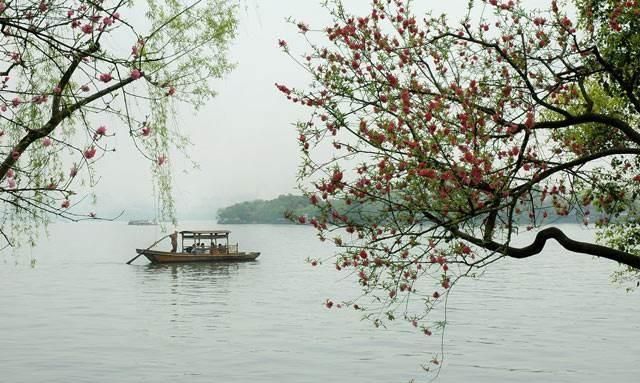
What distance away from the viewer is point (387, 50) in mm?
10203

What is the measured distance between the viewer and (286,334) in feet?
105

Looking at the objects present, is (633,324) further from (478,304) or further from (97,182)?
(97,182)

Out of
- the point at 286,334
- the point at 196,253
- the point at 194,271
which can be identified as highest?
the point at 196,253

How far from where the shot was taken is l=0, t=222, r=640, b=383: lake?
24047 mm

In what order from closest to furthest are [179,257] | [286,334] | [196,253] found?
[286,334] < [179,257] < [196,253]

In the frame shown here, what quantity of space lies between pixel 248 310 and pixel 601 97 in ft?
89.8

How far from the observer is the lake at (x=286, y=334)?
24.0 metres

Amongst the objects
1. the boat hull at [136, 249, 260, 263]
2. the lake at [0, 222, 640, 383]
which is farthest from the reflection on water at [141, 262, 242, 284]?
the lake at [0, 222, 640, 383]

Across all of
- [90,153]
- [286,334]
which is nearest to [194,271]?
[286,334]

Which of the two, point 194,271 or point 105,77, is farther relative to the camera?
point 194,271

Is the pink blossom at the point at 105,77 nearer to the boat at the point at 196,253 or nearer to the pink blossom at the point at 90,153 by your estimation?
the pink blossom at the point at 90,153

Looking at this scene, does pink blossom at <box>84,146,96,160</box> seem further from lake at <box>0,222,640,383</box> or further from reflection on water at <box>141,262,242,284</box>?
reflection on water at <box>141,262,242,284</box>

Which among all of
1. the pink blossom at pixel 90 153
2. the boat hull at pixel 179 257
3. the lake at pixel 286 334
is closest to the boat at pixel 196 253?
the boat hull at pixel 179 257

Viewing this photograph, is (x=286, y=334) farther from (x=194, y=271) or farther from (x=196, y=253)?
(x=196, y=253)
